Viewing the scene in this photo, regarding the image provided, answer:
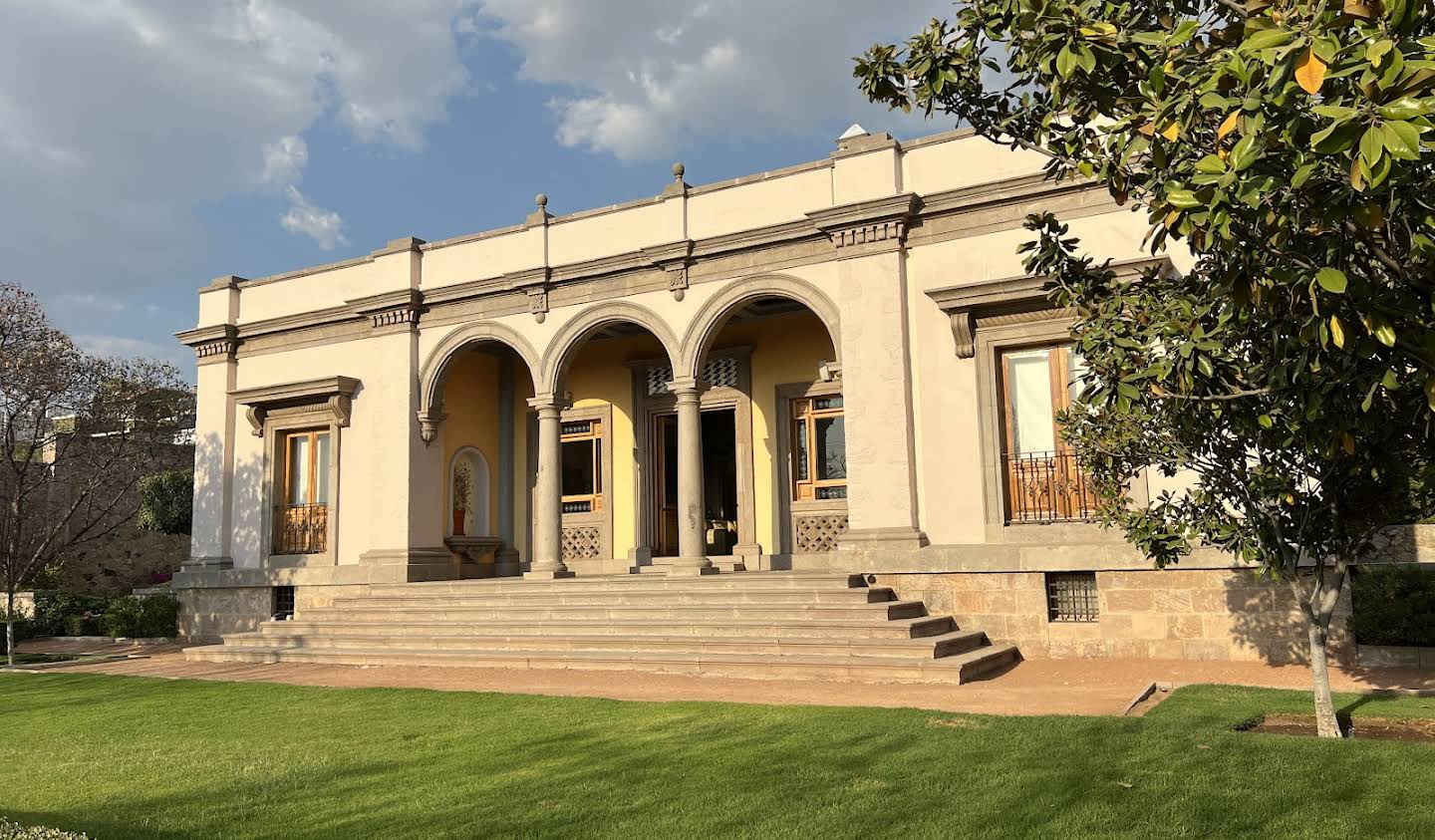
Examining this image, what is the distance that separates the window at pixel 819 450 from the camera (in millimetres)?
15750

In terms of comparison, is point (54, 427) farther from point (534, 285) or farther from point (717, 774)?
point (717, 774)

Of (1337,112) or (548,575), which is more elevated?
(1337,112)

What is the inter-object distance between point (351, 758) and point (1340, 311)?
20.2 ft

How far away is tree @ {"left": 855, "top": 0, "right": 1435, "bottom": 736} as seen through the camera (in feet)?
8.02

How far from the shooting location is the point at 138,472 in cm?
1850

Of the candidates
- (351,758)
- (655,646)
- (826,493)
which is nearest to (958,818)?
(351,758)

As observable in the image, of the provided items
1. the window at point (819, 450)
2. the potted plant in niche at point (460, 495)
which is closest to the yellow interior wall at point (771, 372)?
the window at point (819, 450)

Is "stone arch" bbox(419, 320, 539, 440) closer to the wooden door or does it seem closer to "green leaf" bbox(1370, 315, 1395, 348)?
the wooden door

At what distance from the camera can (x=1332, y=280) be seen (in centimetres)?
240

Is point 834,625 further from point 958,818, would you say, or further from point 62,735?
point 62,735

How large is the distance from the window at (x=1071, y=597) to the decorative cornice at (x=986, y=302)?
2.90 meters

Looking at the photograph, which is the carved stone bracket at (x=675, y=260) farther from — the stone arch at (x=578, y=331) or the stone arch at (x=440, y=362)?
the stone arch at (x=440, y=362)

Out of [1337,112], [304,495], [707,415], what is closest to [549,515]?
[707,415]

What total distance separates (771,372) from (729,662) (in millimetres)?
6633
